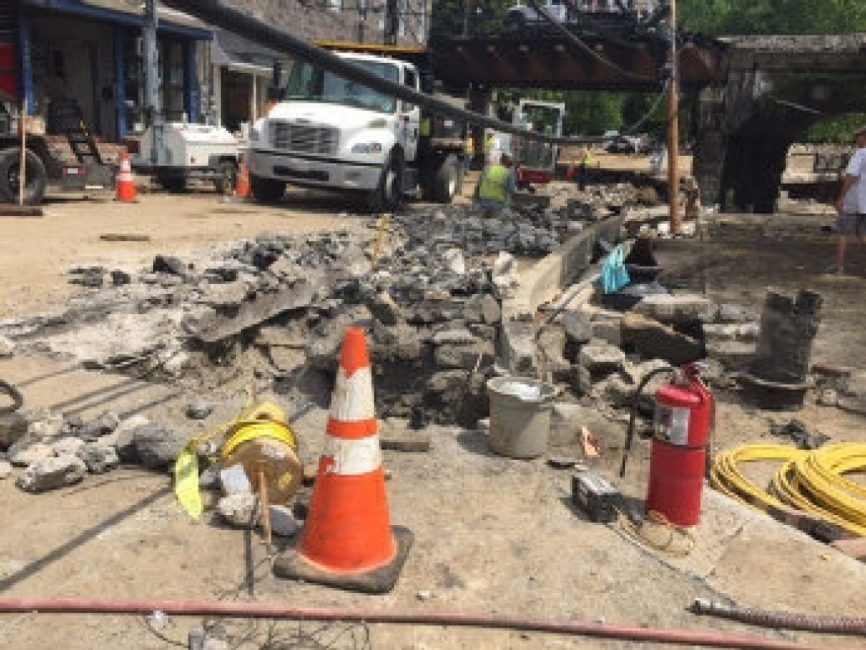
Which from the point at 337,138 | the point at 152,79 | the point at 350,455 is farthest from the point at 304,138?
the point at 350,455

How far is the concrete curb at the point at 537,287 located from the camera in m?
5.62

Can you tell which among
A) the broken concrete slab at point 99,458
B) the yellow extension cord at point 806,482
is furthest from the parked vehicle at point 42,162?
the yellow extension cord at point 806,482

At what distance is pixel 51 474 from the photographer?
3.72 meters

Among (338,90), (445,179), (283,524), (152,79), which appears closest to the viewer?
(283,524)

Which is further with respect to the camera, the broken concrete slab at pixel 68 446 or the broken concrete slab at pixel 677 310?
the broken concrete slab at pixel 677 310

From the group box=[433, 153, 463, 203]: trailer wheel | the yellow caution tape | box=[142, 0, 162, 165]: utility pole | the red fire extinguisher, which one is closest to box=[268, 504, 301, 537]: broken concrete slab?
the yellow caution tape

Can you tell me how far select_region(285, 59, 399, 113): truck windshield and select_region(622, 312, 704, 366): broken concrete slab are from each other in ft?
29.6

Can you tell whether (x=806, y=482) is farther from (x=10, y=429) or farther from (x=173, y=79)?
(x=173, y=79)

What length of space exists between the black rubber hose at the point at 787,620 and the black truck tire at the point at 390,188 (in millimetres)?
12341

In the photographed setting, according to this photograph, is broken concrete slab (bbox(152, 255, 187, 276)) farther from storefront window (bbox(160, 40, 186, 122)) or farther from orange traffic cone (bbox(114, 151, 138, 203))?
storefront window (bbox(160, 40, 186, 122))

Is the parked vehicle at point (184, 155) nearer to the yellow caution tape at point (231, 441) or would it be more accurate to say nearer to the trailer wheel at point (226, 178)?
the trailer wheel at point (226, 178)

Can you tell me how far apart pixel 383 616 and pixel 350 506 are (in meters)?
0.48

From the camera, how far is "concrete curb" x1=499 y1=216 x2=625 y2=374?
562 cm

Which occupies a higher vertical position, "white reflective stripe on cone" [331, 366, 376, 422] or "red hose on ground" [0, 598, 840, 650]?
"white reflective stripe on cone" [331, 366, 376, 422]
